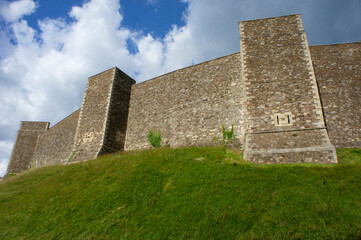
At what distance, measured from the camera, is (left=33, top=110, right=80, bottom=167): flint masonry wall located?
25.0 meters

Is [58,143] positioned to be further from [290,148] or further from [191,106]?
[290,148]

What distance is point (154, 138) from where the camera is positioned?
721 inches

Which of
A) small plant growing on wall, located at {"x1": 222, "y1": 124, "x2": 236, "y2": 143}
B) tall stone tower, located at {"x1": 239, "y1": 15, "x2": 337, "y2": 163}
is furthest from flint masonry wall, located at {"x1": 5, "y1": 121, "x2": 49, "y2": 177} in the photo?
tall stone tower, located at {"x1": 239, "y1": 15, "x2": 337, "y2": 163}

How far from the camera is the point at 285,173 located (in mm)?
9617

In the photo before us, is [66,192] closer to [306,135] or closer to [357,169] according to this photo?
[306,135]

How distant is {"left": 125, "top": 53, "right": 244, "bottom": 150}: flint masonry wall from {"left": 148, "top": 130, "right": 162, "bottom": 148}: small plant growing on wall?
0.37 metres

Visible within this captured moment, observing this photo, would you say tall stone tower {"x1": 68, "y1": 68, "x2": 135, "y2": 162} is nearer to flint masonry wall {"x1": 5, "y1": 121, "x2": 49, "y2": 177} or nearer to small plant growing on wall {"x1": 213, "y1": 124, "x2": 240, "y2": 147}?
small plant growing on wall {"x1": 213, "y1": 124, "x2": 240, "y2": 147}

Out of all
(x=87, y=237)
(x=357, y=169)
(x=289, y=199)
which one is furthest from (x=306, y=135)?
(x=87, y=237)

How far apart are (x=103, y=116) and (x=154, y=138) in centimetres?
486

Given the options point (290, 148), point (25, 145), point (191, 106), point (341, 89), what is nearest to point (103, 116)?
point (191, 106)

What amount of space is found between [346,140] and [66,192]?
14.9 m

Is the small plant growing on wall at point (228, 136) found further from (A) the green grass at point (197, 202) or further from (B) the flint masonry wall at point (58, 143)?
(B) the flint masonry wall at point (58, 143)

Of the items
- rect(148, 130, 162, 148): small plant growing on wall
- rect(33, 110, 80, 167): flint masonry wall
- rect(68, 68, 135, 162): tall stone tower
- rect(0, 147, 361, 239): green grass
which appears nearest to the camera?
rect(0, 147, 361, 239): green grass

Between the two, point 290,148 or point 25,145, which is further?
point 25,145
